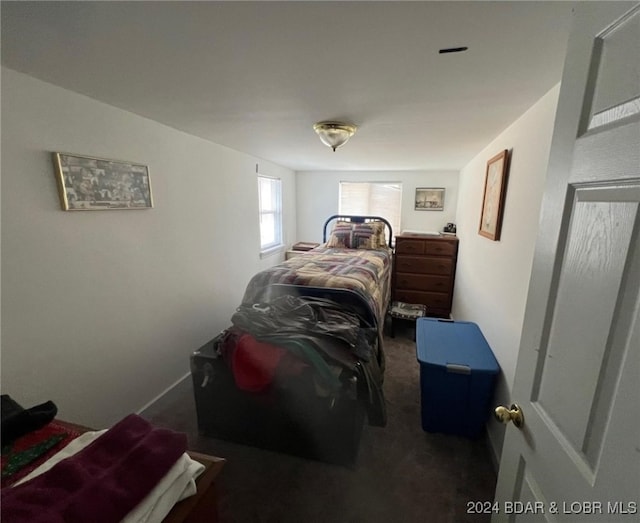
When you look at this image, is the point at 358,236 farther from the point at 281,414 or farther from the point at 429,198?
the point at 281,414

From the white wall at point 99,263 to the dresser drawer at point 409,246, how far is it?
2.30 m

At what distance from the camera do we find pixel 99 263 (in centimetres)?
165

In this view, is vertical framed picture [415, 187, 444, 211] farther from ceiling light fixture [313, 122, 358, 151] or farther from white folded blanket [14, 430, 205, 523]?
white folded blanket [14, 430, 205, 523]

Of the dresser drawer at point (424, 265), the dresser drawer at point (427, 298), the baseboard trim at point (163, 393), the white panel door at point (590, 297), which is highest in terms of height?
the white panel door at point (590, 297)

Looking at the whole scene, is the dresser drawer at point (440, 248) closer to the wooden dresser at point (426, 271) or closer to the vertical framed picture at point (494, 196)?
the wooden dresser at point (426, 271)

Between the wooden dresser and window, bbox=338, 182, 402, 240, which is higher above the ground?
window, bbox=338, 182, 402, 240

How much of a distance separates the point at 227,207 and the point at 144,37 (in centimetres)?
200

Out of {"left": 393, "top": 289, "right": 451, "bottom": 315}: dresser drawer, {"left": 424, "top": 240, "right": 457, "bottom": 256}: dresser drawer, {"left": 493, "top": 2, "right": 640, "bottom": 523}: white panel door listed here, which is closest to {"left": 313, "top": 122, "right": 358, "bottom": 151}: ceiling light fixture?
{"left": 493, "top": 2, "right": 640, "bottom": 523}: white panel door

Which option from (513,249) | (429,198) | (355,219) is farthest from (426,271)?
(513,249)

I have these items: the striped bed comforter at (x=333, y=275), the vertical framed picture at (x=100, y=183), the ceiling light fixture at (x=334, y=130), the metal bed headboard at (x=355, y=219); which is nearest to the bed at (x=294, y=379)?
the striped bed comforter at (x=333, y=275)

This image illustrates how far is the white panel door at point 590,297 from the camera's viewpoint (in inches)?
19.2

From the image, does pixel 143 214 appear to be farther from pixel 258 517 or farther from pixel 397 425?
Answer: pixel 397 425

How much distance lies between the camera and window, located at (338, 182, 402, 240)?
4.55m

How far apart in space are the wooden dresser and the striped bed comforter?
1.48 feet
